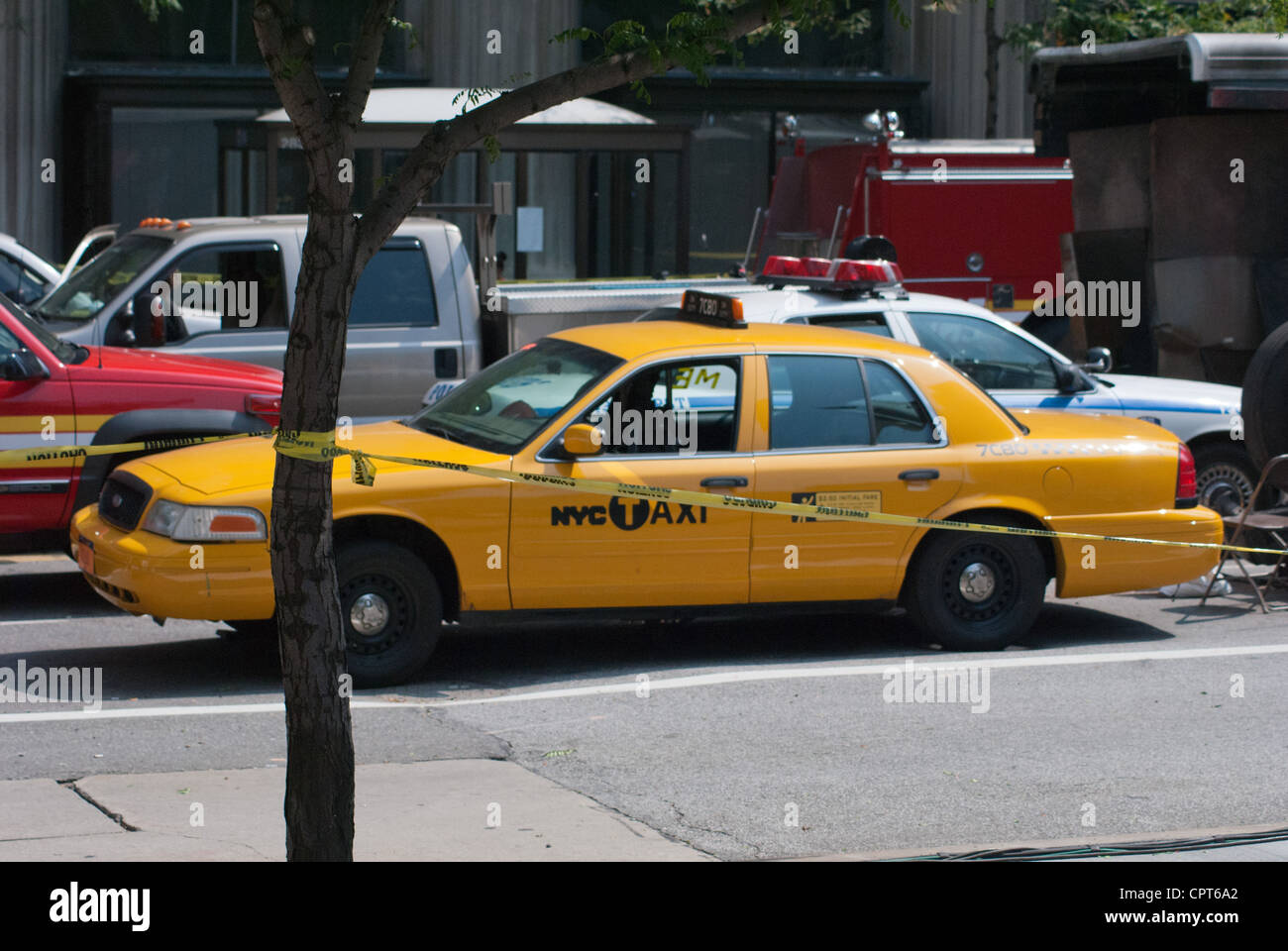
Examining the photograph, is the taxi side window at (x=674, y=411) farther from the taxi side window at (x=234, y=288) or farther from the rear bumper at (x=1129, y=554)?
the taxi side window at (x=234, y=288)

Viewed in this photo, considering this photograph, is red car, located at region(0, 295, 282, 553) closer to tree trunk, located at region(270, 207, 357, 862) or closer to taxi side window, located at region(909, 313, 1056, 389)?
taxi side window, located at region(909, 313, 1056, 389)

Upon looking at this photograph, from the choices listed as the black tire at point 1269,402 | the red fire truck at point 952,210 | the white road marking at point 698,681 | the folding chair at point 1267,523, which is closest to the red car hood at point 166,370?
the white road marking at point 698,681

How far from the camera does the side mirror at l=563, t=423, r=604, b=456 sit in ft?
25.3

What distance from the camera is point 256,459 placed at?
7777 millimetres

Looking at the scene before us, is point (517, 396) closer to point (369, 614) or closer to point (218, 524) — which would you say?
point (369, 614)

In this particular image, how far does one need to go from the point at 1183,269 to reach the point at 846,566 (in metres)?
6.79

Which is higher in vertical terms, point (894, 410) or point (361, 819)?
point (894, 410)

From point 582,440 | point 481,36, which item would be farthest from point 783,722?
point 481,36

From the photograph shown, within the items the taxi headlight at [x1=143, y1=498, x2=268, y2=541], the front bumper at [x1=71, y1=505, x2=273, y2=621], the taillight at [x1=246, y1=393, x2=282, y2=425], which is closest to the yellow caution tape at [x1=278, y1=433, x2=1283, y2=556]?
the taxi headlight at [x1=143, y1=498, x2=268, y2=541]

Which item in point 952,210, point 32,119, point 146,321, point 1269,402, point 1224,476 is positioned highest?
point 32,119

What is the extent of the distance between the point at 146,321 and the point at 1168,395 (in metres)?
6.40

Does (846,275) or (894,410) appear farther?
(846,275)
